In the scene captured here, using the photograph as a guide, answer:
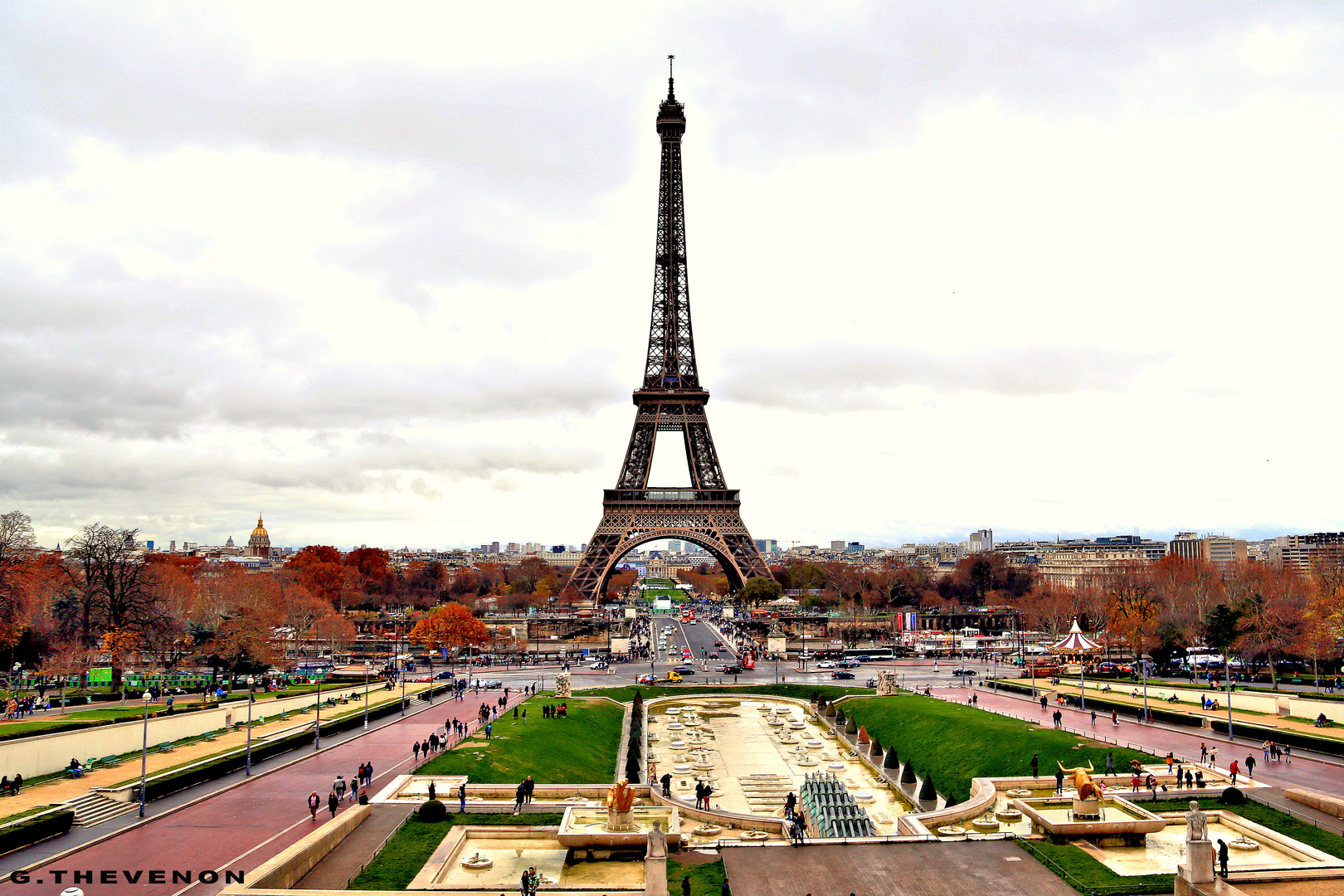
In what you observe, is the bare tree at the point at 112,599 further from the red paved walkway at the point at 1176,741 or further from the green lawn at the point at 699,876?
the red paved walkway at the point at 1176,741

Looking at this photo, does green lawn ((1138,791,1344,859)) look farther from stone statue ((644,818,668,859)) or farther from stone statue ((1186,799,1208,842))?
stone statue ((644,818,668,859))

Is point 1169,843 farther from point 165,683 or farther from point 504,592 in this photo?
point 504,592

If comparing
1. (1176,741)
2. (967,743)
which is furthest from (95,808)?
(1176,741)

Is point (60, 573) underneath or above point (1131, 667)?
above

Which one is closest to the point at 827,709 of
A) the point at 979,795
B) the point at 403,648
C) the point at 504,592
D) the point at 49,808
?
the point at 979,795


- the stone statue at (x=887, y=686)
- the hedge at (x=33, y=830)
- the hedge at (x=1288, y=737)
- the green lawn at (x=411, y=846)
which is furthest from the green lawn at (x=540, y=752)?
the hedge at (x=1288, y=737)

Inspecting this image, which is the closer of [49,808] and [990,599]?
[49,808]
